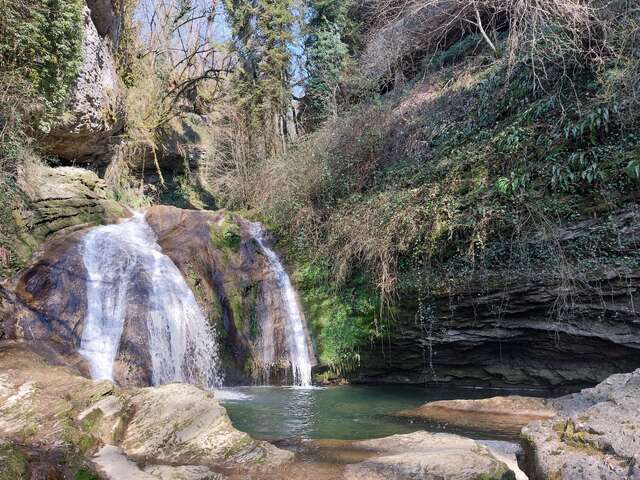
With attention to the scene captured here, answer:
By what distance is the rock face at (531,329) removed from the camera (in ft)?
20.0

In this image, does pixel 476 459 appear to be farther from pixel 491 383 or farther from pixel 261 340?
pixel 261 340

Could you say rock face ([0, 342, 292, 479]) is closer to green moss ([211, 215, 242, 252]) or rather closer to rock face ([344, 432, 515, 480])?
rock face ([344, 432, 515, 480])

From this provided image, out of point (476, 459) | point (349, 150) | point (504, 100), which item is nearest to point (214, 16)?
point (349, 150)

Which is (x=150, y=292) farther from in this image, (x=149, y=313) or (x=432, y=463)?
(x=432, y=463)

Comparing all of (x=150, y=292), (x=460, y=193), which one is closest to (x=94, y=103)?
(x=150, y=292)

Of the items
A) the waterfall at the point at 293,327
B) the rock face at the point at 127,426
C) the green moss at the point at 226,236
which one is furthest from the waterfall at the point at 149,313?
the rock face at the point at 127,426

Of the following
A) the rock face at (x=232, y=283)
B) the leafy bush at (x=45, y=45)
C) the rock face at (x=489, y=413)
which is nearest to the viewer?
the rock face at (x=489, y=413)

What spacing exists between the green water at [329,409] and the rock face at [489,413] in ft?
0.70

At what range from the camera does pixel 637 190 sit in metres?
6.04

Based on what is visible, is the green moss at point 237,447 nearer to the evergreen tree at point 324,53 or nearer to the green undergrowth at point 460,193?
the green undergrowth at point 460,193

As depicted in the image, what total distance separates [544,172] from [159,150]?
41.7ft

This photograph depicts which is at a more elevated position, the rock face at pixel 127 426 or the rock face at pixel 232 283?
the rock face at pixel 232 283

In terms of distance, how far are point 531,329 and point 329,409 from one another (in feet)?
10.5

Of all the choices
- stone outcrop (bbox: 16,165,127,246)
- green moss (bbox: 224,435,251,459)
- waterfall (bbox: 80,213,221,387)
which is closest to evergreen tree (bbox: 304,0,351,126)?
stone outcrop (bbox: 16,165,127,246)
